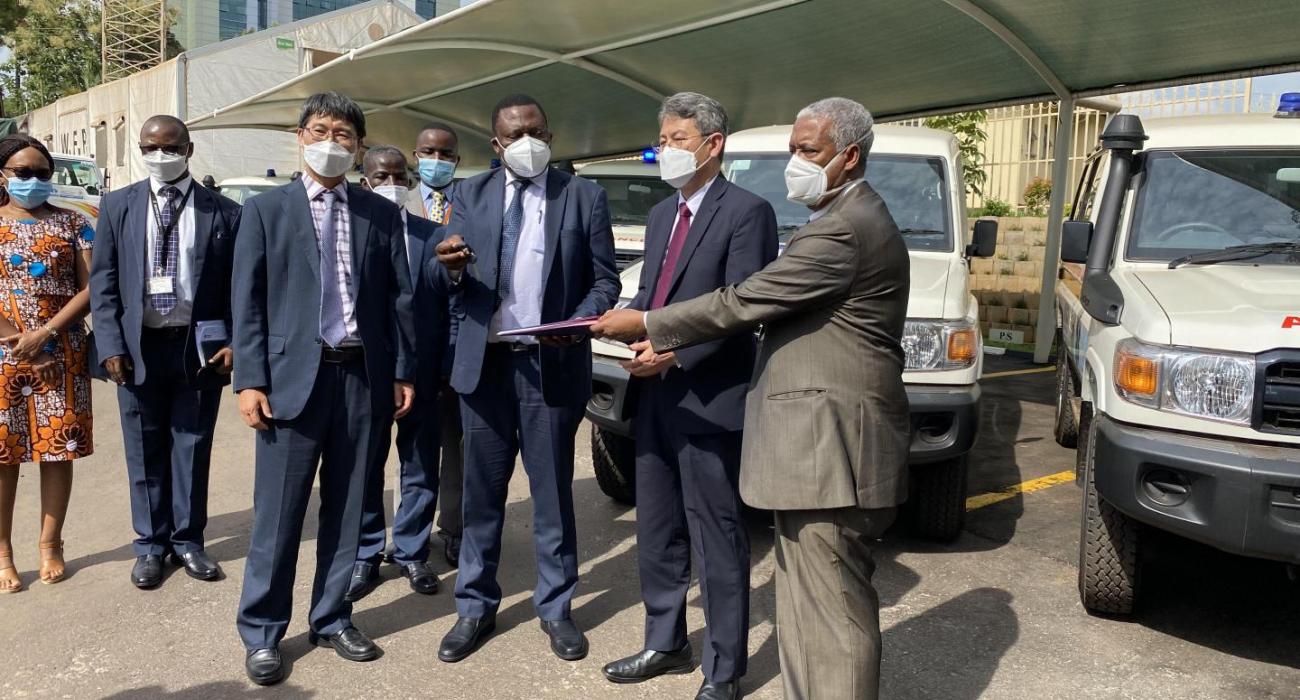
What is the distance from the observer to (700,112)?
3568 mm

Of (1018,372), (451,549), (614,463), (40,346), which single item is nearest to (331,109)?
(40,346)

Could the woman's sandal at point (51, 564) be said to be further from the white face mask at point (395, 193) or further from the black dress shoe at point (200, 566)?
the white face mask at point (395, 193)

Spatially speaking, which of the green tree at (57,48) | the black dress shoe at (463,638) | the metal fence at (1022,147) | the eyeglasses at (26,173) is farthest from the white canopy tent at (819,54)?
the green tree at (57,48)

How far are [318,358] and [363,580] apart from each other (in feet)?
4.46

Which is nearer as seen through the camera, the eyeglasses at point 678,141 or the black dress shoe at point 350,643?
the eyeglasses at point 678,141

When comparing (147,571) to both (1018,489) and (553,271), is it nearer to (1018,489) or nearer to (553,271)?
(553,271)

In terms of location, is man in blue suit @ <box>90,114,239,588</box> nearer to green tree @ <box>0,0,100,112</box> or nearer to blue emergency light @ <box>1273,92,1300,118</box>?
blue emergency light @ <box>1273,92,1300,118</box>

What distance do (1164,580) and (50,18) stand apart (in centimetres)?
5531

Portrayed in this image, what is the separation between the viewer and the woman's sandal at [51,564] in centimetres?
464

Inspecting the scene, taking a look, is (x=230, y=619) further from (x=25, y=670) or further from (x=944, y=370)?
(x=944, y=370)

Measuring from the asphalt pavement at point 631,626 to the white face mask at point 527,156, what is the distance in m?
1.91

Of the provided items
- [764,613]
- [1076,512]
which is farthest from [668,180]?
[1076,512]

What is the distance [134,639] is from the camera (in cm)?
405

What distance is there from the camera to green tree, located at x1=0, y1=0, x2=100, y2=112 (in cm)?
4766
